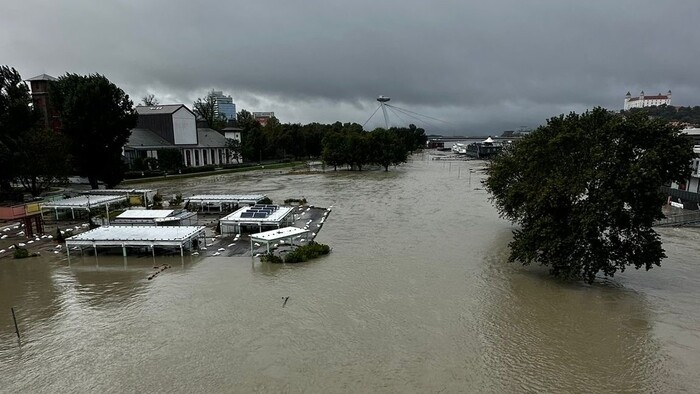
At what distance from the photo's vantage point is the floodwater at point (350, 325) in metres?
10.1

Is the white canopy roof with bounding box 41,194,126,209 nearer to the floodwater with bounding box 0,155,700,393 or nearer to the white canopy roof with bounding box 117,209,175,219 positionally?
the white canopy roof with bounding box 117,209,175,219

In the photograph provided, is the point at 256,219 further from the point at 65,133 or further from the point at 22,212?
the point at 65,133

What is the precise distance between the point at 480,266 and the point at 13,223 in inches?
1069

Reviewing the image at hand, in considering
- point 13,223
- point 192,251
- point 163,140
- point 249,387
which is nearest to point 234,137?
point 163,140

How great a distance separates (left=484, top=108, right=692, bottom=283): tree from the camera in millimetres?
14305

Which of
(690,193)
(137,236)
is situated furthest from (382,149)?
(137,236)

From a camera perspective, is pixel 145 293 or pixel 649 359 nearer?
pixel 649 359

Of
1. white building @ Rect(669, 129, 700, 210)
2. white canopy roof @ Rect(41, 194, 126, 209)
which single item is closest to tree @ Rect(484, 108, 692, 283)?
white building @ Rect(669, 129, 700, 210)

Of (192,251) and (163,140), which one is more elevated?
(163,140)

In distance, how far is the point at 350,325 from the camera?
41.2 feet

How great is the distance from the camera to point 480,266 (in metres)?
18.1

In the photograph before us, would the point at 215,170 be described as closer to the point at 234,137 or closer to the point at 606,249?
the point at 234,137

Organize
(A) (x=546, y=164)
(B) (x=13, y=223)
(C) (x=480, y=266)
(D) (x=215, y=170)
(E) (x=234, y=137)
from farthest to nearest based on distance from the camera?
(E) (x=234, y=137)
(D) (x=215, y=170)
(B) (x=13, y=223)
(C) (x=480, y=266)
(A) (x=546, y=164)

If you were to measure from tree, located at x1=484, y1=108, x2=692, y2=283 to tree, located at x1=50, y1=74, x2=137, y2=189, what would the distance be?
1334 inches
